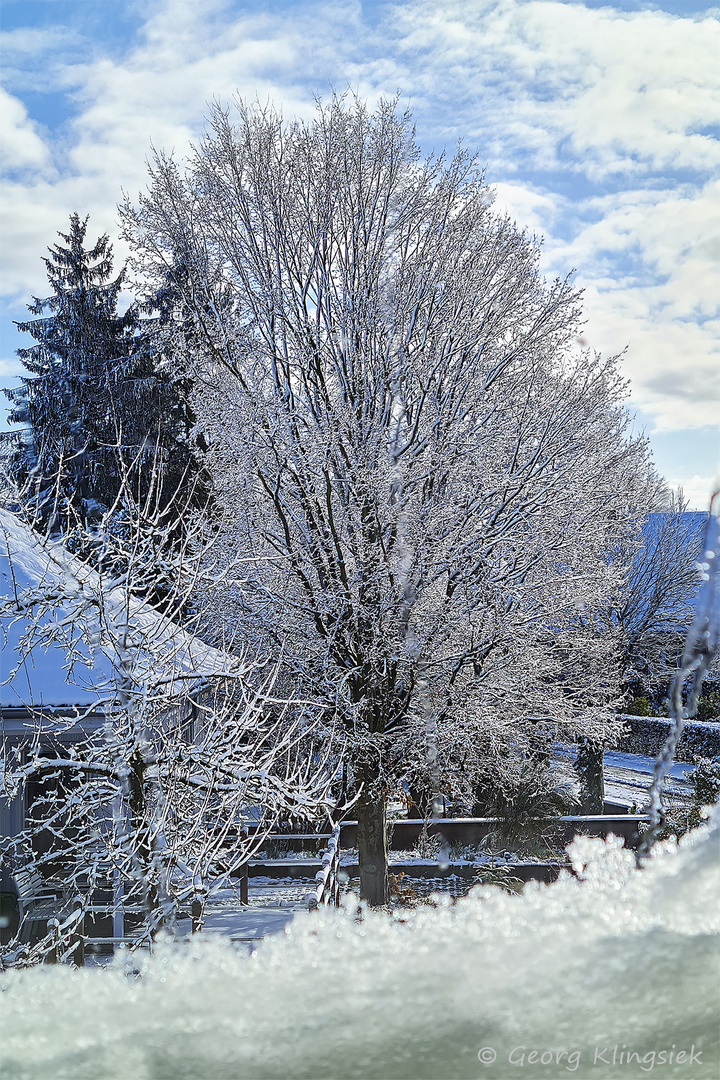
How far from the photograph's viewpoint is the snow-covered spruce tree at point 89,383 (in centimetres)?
1933

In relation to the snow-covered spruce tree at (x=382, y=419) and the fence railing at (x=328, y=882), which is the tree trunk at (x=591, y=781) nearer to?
the snow-covered spruce tree at (x=382, y=419)

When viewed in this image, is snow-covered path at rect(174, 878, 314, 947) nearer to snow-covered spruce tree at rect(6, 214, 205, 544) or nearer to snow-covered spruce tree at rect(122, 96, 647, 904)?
snow-covered spruce tree at rect(122, 96, 647, 904)

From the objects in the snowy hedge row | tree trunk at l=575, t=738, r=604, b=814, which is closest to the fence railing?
the snowy hedge row

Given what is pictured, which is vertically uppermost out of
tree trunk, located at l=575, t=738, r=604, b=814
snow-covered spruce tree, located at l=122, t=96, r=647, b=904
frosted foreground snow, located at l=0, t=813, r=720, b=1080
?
snow-covered spruce tree, located at l=122, t=96, r=647, b=904

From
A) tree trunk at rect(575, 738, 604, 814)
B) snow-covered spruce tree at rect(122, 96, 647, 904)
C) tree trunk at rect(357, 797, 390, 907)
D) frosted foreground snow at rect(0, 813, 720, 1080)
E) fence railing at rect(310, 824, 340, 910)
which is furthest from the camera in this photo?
tree trunk at rect(575, 738, 604, 814)

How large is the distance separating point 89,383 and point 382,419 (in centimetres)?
1368

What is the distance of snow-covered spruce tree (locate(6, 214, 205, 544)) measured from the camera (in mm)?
19328

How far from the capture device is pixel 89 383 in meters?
19.8

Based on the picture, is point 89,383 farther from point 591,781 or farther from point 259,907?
point 591,781

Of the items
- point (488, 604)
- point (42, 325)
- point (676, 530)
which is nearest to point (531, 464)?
point (488, 604)

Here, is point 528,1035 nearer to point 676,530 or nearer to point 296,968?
point 296,968

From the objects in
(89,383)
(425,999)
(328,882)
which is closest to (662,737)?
(328,882)

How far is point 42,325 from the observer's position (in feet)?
69.8

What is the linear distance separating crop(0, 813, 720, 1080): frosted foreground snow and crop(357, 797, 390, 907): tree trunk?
22.8ft
